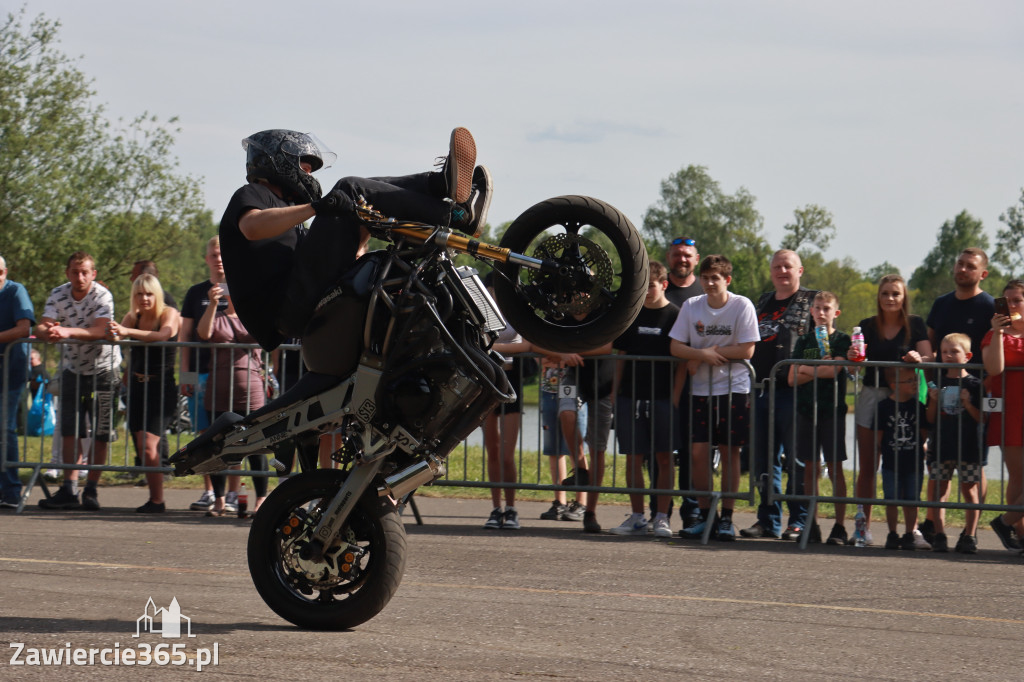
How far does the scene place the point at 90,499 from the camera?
1035 centimetres

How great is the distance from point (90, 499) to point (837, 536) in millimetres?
5858

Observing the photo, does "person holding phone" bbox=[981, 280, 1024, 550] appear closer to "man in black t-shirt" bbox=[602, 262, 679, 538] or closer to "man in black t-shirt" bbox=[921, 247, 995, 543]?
"man in black t-shirt" bbox=[921, 247, 995, 543]

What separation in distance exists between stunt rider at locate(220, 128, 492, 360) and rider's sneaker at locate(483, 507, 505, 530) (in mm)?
4113

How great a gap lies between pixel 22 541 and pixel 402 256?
14.1ft

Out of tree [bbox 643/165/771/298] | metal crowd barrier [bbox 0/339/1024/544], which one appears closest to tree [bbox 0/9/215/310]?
metal crowd barrier [bbox 0/339/1024/544]

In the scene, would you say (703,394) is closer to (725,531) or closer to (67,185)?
(725,531)

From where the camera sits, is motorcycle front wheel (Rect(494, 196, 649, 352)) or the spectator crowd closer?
→ motorcycle front wheel (Rect(494, 196, 649, 352))

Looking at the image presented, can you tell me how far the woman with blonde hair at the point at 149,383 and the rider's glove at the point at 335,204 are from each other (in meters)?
5.49

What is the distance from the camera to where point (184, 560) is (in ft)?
25.2

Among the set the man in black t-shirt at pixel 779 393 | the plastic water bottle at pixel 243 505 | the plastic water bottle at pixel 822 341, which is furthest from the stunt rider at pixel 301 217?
the plastic water bottle at pixel 822 341

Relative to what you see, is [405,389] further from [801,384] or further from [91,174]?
[91,174]

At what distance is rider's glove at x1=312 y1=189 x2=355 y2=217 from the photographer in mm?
5383

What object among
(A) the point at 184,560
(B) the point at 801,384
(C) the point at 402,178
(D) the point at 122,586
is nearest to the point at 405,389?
(C) the point at 402,178

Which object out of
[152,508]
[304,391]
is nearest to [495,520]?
[152,508]
